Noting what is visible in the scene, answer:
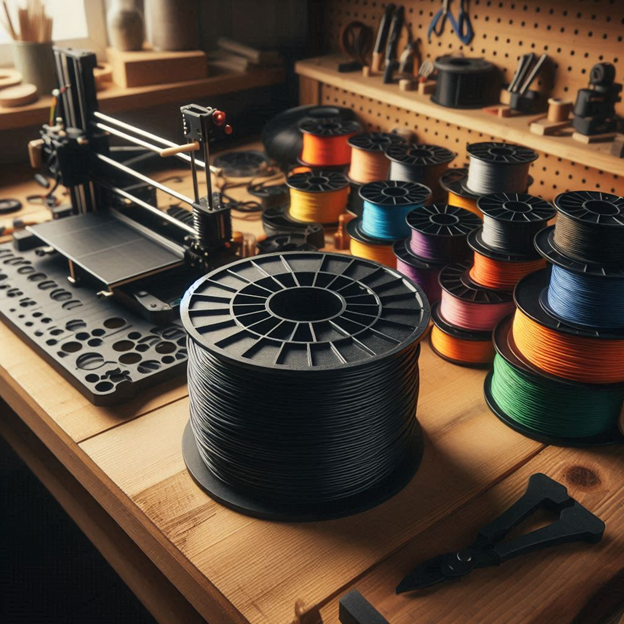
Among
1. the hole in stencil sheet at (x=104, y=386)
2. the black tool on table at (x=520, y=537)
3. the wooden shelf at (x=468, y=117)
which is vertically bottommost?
the black tool on table at (x=520, y=537)

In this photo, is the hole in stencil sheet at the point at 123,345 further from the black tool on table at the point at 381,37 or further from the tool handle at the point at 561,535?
the black tool on table at the point at 381,37

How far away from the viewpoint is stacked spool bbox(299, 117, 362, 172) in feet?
9.02

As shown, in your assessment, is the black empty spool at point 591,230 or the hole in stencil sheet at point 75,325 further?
the hole in stencil sheet at point 75,325

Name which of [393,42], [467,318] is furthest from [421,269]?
[393,42]

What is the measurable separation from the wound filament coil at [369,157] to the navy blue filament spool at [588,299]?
1.14 meters

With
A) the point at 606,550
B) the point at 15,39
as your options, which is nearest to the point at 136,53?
the point at 15,39

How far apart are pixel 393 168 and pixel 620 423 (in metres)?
1.26

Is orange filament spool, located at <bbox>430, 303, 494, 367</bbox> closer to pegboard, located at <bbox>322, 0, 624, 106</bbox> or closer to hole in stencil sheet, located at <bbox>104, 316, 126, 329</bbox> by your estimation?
hole in stencil sheet, located at <bbox>104, 316, 126, 329</bbox>

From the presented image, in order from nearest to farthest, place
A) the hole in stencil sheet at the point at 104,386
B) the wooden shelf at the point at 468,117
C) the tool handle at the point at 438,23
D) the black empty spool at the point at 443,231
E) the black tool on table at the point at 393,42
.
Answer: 1. the hole in stencil sheet at the point at 104,386
2. the black empty spool at the point at 443,231
3. the wooden shelf at the point at 468,117
4. the tool handle at the point at 438,23
5. the black tool on table at the point at 393,42

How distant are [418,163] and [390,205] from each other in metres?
0.35

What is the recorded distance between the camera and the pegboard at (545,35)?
232 cm

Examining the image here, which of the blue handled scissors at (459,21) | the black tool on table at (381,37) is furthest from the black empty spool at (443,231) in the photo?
the black tool on table at (381,37)

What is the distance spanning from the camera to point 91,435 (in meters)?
1.61

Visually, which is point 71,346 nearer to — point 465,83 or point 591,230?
point 591,230
